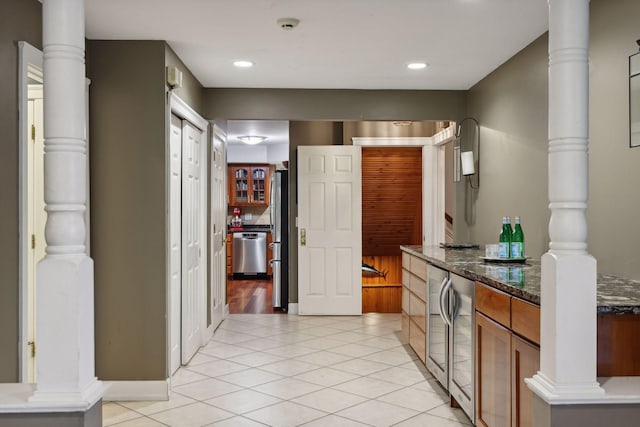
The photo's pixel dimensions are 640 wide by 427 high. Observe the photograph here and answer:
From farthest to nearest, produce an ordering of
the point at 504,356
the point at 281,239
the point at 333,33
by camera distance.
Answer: the point at 281,239
the point at 333,33
the point at 504,356

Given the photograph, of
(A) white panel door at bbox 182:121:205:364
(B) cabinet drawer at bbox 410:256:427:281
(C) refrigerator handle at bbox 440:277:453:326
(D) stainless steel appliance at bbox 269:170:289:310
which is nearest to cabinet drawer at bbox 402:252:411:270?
(B) cabinet drawer at bbox 410:256:427:281

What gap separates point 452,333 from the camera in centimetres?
332

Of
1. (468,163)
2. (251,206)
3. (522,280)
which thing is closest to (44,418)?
(522,280)

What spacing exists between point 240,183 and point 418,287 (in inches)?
252

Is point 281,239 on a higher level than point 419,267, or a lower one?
higher

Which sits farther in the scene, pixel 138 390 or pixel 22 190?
pixel 138 390

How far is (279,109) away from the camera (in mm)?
5234

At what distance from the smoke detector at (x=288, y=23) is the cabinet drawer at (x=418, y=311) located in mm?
2145

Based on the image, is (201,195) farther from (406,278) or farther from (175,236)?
(406,278)

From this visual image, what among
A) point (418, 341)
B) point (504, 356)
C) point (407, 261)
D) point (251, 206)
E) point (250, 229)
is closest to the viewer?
point (504, 356)

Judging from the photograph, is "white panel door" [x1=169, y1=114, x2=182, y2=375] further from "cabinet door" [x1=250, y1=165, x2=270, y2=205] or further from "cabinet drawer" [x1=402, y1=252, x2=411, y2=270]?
"cabinet door" [x1=250, y1=165, x2=270, y2=205]

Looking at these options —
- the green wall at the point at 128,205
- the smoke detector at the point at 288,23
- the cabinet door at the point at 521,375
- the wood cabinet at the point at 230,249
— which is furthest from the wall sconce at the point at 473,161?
the wood cabinet at the point at 230,249

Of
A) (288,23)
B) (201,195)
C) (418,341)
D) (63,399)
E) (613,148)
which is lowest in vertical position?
(418,341)

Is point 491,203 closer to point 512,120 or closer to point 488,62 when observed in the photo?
point 512,120
